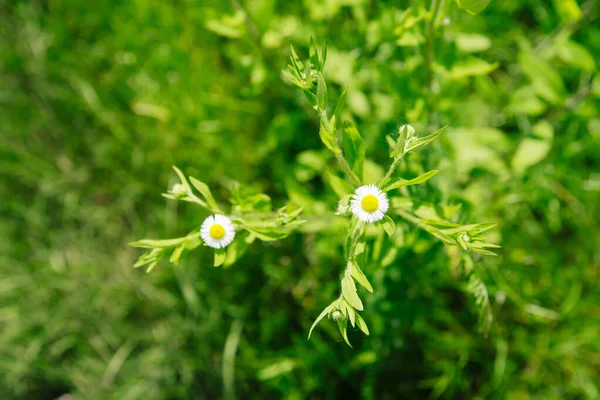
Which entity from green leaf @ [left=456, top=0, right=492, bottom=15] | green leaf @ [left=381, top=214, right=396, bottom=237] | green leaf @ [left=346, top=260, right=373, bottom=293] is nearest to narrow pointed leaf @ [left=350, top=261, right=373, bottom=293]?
green leaf @ [left=346, top=260, right=373, bottom=293]

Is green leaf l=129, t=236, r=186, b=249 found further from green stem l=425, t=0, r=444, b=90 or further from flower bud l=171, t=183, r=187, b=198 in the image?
green stem l=425, t=0, r=444, b=90

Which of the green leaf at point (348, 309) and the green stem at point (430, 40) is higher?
the green stem at point (430, 40)

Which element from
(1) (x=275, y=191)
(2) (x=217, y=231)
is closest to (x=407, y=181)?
(2) (x=217, y=231)

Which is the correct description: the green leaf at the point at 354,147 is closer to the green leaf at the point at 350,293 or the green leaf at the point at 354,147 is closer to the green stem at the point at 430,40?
the green leaf at the point at 350,293

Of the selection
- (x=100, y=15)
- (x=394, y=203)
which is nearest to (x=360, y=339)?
(x=394, y=203)

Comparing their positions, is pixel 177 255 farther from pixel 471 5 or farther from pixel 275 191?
pixel 275 191

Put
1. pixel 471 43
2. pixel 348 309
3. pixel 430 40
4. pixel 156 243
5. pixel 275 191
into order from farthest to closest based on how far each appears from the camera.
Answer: pixel 275 191
pixel 471 43
pixel 430 40
pixel 156 243
pixel 348 309

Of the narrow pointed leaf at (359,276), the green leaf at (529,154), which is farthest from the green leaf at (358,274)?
the green leaf at (529,154)
